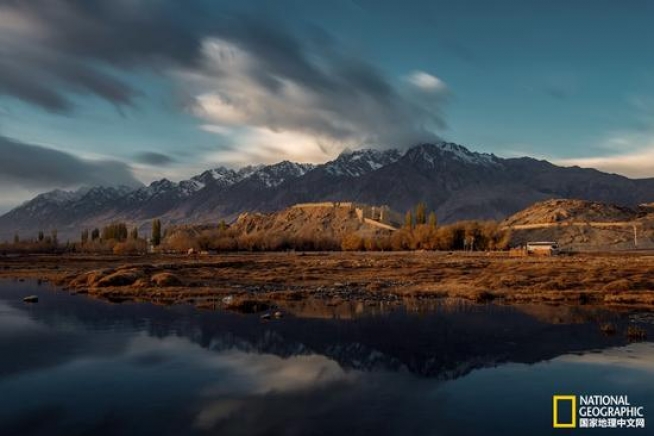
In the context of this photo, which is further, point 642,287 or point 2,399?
point 642,287

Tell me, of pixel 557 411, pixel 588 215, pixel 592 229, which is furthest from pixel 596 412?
pixel 588 215

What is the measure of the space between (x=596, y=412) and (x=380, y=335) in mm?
13521

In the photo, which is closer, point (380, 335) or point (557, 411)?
point (557, 411)

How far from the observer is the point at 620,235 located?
508ft

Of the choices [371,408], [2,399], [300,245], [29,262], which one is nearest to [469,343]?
[371,408]

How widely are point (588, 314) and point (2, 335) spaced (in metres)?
37.1

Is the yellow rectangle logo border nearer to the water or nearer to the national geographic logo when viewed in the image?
the national geographic logo

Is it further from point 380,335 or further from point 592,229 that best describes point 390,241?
point 380,335

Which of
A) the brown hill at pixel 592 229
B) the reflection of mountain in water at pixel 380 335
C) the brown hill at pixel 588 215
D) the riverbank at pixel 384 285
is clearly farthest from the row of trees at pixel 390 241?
the reflection of mountain in water at pixel 380 335

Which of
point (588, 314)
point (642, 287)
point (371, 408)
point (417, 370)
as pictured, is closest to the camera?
point (371, 408)

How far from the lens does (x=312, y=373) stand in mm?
22875

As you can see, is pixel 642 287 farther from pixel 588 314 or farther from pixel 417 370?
pixel 417 370

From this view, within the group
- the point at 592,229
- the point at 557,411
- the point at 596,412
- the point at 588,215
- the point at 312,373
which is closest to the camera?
the point at 557,411

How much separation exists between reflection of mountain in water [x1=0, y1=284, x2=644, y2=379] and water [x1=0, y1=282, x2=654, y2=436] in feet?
0.41
